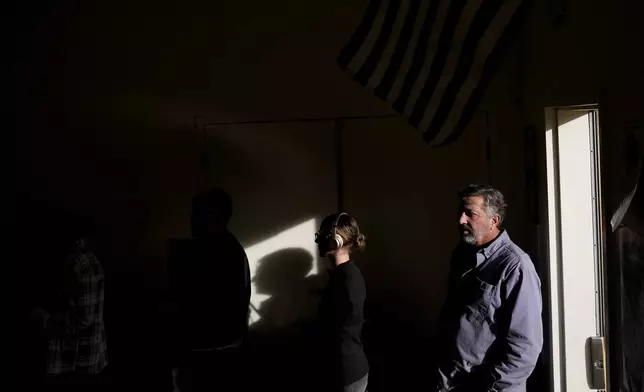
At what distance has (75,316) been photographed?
432cm

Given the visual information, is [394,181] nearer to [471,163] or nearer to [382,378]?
[471,163]

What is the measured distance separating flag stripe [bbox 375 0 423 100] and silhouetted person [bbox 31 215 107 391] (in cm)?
195

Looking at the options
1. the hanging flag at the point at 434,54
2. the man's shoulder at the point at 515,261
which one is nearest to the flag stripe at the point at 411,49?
the hanging flag at the point at 434,54

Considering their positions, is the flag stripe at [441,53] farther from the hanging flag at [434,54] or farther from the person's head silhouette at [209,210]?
the person's head silhouette at [209,210]

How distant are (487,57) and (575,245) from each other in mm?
1292

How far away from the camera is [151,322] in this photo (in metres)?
6.05

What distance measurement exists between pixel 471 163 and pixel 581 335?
1.80 meters

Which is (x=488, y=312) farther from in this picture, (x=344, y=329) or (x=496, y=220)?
(x=344, y=329)

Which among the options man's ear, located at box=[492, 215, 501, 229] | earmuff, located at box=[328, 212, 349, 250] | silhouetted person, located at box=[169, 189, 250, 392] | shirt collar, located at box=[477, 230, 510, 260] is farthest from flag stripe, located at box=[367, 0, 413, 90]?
silhouetted person, located at box=[169, 189, 250, 392]

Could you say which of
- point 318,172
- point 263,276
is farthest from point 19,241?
point 318,172

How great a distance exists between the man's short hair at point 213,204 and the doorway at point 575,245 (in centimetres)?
255

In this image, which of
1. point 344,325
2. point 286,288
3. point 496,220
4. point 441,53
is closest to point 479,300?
point 496,220

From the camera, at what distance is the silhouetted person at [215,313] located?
4582 mm

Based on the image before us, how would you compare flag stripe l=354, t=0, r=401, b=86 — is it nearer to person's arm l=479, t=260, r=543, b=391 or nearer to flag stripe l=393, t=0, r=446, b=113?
flag stripe l=393, t=0, r=446, b=113
